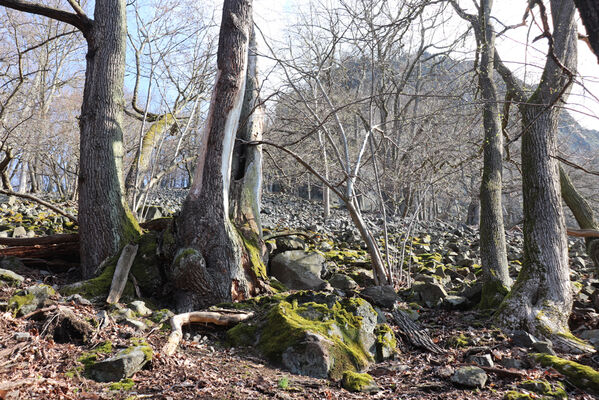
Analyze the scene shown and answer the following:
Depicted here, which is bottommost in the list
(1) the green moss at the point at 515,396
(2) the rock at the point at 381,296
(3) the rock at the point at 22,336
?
(1) the green moss at the point at 515,396

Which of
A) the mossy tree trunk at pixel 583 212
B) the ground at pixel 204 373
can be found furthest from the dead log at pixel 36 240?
the mossy tree trunk at pixel 583 212

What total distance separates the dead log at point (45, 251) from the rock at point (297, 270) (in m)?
2.94

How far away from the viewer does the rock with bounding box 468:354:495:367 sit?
3459 millimetres

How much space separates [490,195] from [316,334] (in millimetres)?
3812

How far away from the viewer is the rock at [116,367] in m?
2.71

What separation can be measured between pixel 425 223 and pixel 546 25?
1249cm

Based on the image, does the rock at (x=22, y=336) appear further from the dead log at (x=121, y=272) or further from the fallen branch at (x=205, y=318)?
the dead log at (x=121, y=272)

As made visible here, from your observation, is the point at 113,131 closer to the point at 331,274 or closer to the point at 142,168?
the point at 142,168

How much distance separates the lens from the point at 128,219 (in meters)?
5.07

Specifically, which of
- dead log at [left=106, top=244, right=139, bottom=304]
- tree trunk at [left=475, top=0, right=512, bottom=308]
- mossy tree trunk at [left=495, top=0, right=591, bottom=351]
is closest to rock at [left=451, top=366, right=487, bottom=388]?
mossy tree trunk at [left=495, top=0, right=591, bottom=351]

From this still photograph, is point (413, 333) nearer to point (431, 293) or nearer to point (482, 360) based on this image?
point (482, 360)

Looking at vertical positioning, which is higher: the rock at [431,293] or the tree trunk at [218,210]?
the tree trunk at [218,210]

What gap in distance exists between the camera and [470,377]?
10.3ft

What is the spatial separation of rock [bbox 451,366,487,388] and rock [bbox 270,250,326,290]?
9.88 feet
